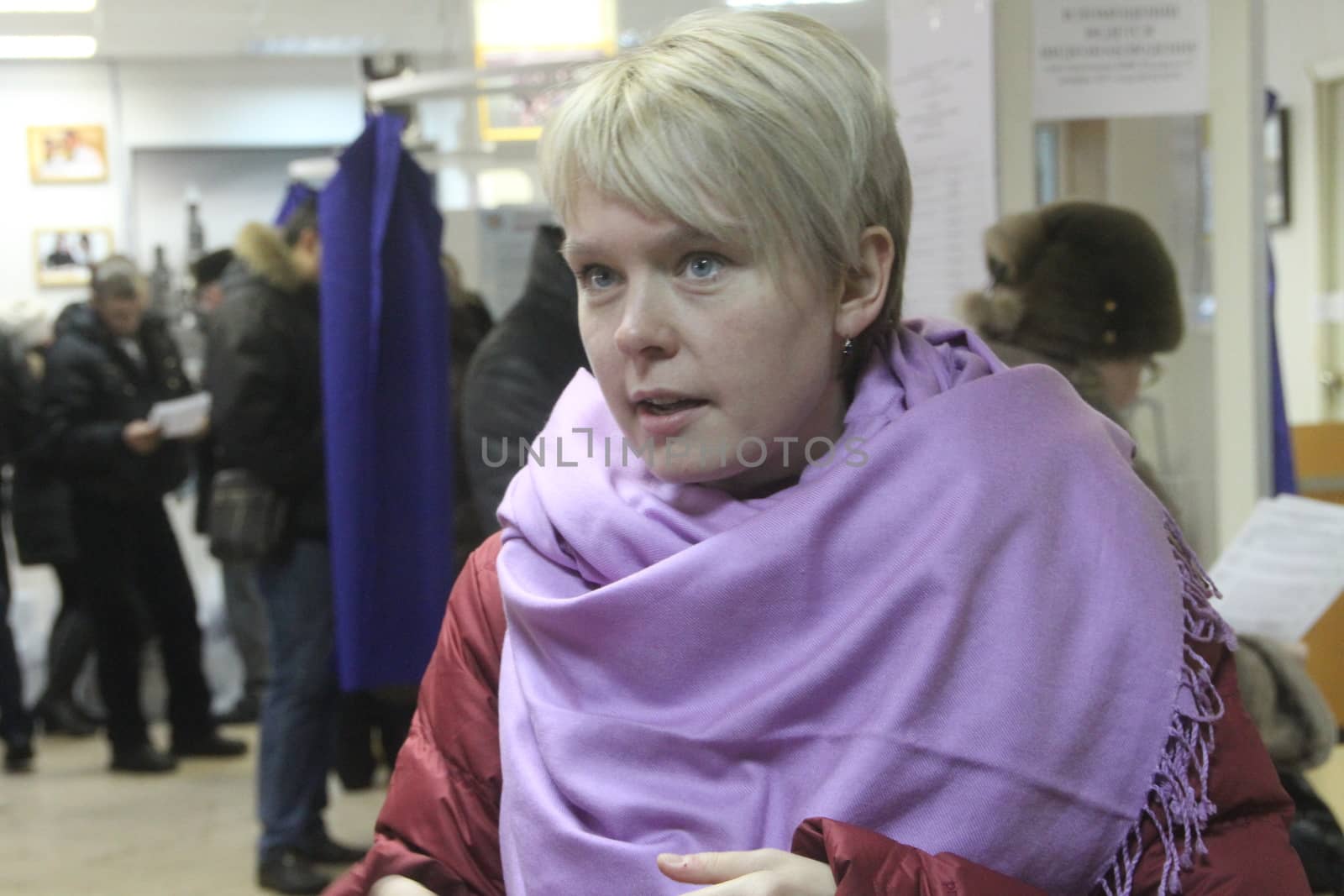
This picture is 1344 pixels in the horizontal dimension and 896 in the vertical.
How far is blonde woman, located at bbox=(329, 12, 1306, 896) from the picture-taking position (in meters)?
0.84

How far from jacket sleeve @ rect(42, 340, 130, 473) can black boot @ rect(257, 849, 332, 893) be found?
151 centimetres

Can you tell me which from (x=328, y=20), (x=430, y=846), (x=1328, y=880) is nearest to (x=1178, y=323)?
(x=1328, y=880)

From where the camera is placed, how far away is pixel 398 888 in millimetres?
934

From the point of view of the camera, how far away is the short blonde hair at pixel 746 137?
843 mm

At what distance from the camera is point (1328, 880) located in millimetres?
1542

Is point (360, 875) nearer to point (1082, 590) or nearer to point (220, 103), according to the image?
point (1082, 590)

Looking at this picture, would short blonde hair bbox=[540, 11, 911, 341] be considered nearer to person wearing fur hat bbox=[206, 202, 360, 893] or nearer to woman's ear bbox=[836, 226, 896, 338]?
woman's ear bbox=[836, 226, 896, 338]

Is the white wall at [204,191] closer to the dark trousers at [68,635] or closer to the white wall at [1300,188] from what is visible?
the dark trousers at [68,635]

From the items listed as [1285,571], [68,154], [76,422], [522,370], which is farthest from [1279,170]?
[522,370]

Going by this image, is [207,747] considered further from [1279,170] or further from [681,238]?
→ [1279,170]

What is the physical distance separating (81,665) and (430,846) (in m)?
4.70

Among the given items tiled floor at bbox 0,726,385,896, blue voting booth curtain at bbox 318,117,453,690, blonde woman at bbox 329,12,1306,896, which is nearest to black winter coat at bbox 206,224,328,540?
blue voting booth curtain at bbox 318,117,453,690

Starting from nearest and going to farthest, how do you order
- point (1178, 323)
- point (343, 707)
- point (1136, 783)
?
1. point (1136, 783)
2. point (1178, 323)
3. point (343, 707)

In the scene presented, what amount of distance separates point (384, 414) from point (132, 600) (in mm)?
2454
